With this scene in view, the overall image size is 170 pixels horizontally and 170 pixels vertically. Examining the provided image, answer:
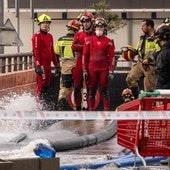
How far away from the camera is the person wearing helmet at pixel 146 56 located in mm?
16484

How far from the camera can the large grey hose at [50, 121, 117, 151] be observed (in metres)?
11.9

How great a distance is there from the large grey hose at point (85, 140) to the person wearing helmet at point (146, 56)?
244 centimetres

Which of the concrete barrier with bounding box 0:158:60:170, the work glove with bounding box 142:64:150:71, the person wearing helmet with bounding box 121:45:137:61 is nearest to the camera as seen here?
the concrete barrier with bounding box 0:158:60:170

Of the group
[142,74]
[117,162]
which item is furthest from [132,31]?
[117,162]

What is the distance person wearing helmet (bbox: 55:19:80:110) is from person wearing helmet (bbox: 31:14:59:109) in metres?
0.23

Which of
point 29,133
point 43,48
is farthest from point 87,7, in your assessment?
point 29,133

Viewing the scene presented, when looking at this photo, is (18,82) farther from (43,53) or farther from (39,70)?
(39,70)

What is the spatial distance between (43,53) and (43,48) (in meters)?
0.10

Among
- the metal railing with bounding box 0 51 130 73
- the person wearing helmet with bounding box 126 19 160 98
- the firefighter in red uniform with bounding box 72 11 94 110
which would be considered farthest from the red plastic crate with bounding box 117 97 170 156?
the metal railing with bounding box 0 51 130 73

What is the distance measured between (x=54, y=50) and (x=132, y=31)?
141 ft

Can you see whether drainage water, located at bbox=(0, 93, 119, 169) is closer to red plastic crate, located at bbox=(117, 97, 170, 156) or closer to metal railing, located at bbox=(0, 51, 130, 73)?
Answer: red plastic crate, located at bbox=(117, 97, 170, 156)

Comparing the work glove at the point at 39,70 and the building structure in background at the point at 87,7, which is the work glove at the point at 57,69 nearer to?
the work glove at the point at 39,70

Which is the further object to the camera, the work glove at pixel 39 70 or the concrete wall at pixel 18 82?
the concrete wall at pixel 18 82

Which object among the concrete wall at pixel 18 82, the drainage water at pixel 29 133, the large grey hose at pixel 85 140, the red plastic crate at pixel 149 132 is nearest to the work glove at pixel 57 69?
the drainage water at pixel 29 133
